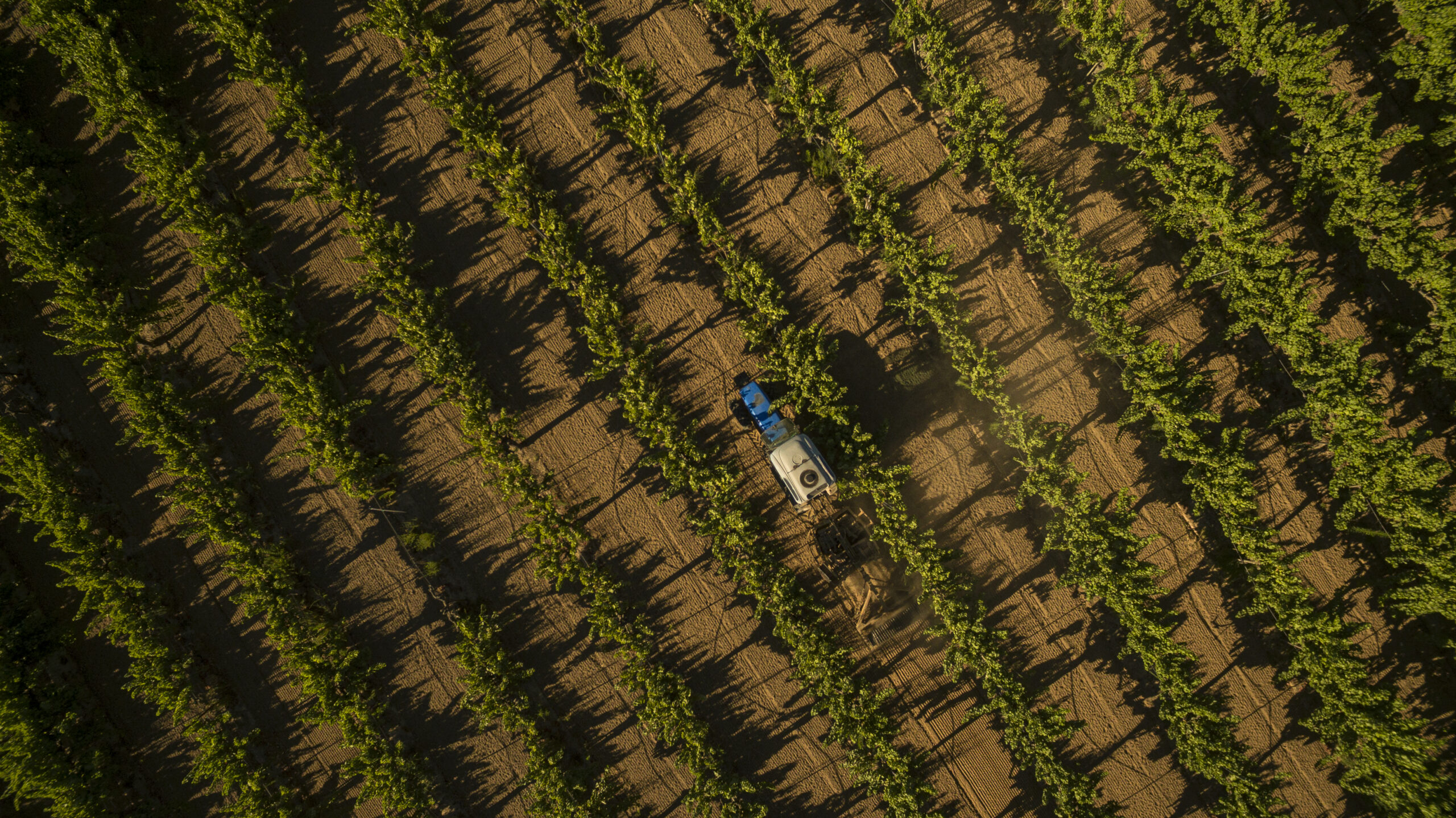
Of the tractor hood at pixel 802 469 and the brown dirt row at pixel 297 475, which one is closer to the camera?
the tractor hood at pixel 802 469

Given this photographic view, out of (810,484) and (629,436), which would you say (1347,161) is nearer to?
(810,484)

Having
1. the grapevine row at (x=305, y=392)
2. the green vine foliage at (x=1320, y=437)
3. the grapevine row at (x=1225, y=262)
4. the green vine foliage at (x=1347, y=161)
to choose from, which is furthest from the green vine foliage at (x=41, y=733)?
the green vine foliage at (x=1347, y=161)

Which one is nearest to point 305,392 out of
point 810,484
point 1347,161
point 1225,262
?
point 810,484

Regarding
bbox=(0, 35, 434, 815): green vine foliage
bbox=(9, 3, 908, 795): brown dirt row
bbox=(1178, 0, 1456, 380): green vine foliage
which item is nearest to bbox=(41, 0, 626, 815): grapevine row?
bbox=(0, 35, 434, 815): green vine foliage

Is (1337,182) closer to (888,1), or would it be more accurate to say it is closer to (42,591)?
(888,1)

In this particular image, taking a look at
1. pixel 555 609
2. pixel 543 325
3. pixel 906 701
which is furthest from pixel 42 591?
pixel 906 701

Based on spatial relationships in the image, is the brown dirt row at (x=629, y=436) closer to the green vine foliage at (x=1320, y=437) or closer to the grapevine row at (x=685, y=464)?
the grapevine row at (x=685, y=464)
